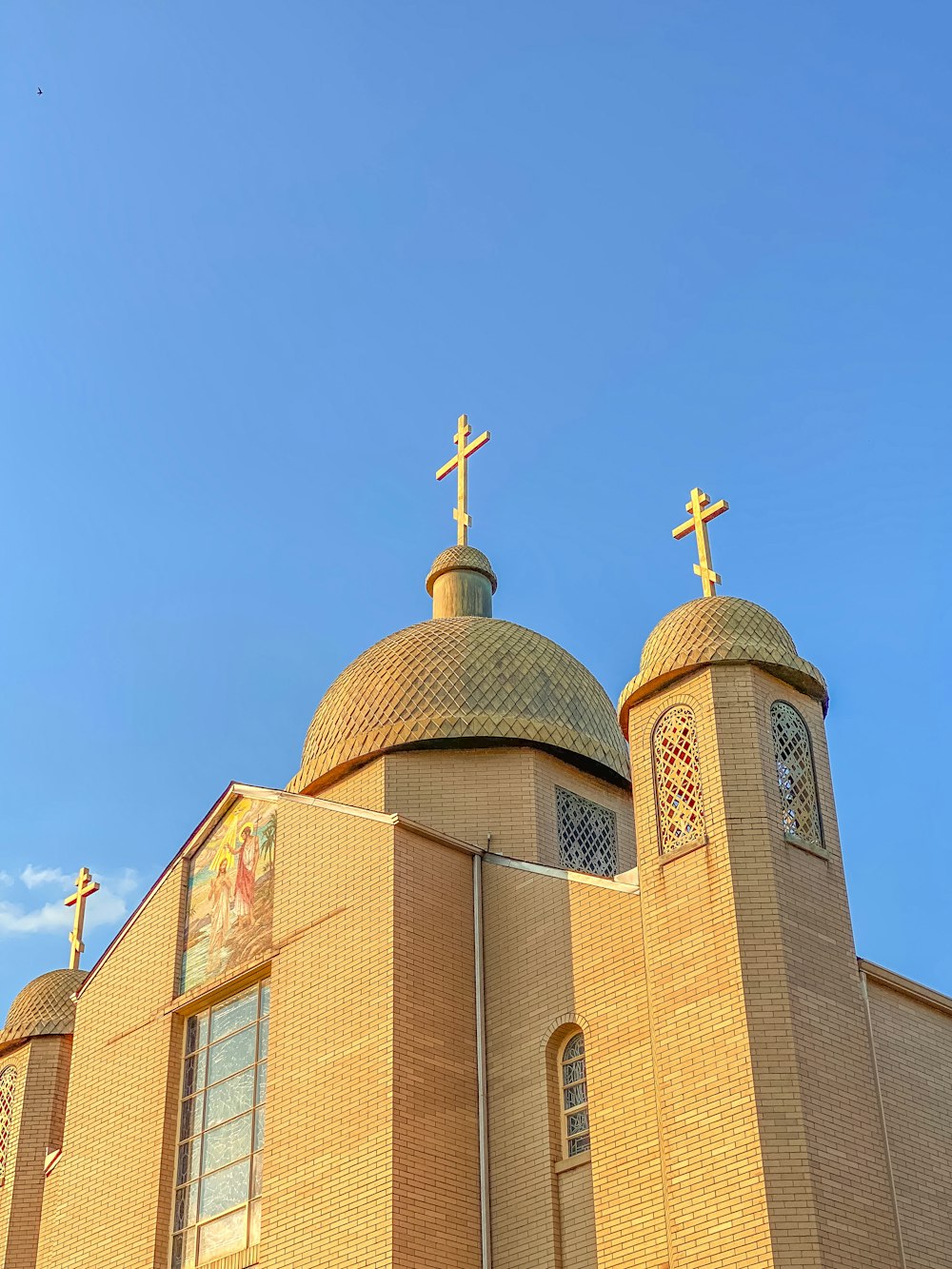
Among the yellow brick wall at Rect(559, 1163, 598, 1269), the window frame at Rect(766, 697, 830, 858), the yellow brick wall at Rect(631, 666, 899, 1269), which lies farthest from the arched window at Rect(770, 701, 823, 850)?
the yellow brick wall at Rect(559, 1163, 598, 1269)

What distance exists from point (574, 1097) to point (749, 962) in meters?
2.11

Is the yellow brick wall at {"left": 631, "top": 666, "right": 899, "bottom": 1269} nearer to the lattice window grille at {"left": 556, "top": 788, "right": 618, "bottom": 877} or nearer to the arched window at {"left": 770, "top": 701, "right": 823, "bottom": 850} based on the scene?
the arched window at {"left": 770, "top": 701, "right": 823, "bottom": 850}

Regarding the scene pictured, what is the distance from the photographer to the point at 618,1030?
12.1 m

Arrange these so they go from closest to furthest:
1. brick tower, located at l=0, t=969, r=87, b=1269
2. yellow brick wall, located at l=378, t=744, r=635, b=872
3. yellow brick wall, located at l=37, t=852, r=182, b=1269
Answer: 1. yellow brick wall, located at l=37, t=852, r=182, b=1269
2. yellow brick wall, located at l=378, t=744, r=635, b=872
3. brick tower, located at l=0, t=969, r=87, b=1269

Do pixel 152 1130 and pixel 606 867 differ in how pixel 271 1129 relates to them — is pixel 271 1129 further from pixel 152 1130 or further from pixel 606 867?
pixel 606 867

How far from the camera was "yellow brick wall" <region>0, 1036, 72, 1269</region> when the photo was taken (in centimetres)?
1708

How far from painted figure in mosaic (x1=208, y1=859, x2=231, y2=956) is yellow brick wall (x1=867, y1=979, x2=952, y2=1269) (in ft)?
19.5

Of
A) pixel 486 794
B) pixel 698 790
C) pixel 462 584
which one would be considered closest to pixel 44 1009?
pixel 486 794

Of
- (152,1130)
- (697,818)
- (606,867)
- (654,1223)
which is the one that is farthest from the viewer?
(606,867)

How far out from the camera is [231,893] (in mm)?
15203

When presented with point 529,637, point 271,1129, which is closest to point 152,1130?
point 271,1129

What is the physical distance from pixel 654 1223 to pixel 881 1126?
1.62 metres

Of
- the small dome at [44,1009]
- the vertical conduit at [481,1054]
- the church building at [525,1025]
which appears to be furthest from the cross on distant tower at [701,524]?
the small dome at [44,1009]

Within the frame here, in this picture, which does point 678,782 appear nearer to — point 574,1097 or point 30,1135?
point 574,1097
